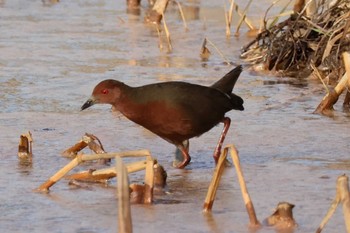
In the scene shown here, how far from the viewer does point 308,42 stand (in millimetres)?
9500

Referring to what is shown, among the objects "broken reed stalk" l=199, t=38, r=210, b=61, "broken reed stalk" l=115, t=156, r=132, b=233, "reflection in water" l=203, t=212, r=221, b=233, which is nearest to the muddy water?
"reflection in water" l=203, t=212, r=221, b=233

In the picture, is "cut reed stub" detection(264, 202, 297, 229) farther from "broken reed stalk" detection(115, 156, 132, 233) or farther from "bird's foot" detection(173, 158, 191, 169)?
"bird's foot" detection(173, 158, 191, 169)

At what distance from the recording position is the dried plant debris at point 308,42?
8789 millimetres

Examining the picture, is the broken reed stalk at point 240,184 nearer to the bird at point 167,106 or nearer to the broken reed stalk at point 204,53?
the bird at point 167,106

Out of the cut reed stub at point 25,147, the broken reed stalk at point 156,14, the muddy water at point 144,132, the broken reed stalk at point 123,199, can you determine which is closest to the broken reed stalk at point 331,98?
the muddy water at point 144,132

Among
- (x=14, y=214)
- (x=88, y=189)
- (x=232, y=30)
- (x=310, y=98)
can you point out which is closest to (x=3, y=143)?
(x=88, y=189)

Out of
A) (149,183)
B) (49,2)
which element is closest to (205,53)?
(49,2)

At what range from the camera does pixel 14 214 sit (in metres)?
4.97

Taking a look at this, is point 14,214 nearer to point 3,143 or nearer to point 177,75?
point 3,143

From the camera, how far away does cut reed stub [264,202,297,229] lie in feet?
15.3

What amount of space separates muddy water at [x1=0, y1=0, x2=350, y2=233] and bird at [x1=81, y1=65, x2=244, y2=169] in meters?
0.26

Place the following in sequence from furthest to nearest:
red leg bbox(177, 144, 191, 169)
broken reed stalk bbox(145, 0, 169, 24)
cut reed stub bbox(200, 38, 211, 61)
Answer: broken reed stalk bbox(145, 0, 169, 24) < cut reed stub bbox(200, 38, 211, 61) < red leg bbox(177, 144, 191, 169)

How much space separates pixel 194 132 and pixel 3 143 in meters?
1.39

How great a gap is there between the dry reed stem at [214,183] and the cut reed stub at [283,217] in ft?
1.04
